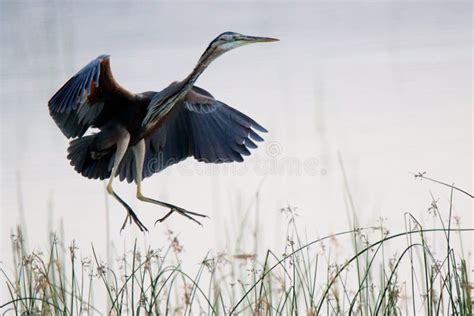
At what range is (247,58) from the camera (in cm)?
259

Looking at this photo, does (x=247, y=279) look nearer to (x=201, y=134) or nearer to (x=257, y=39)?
(x=201, y=134)

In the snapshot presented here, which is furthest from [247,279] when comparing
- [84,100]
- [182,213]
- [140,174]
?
[84,100]

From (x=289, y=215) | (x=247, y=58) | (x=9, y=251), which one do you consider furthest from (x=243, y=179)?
(x=9, y=251)

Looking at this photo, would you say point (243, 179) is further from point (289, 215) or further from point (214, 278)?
point (214, 278)

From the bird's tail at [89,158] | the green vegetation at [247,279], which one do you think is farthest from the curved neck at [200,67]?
the green vegetation at [247,279]

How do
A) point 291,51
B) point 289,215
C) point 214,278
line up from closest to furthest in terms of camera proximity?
point 214,278 → point 289,215 → point 291,51

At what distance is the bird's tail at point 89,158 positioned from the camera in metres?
2.47

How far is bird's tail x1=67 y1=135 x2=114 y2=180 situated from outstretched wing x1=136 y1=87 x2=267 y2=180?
101 mm

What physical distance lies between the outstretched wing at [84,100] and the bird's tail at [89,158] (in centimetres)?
3

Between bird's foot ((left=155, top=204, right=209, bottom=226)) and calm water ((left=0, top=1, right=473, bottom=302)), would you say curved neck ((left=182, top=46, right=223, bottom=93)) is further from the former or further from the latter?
bird's foot ((left=155, top=204, right=209, bottom=226))

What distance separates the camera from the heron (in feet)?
8.00

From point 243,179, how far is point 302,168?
167mm

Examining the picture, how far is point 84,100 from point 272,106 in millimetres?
506

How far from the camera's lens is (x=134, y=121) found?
2465 millimetres
